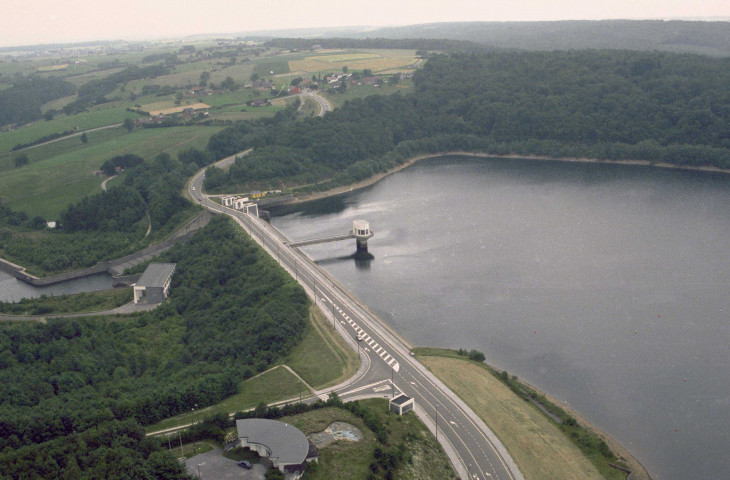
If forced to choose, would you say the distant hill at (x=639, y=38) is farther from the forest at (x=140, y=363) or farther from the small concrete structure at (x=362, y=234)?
the forest at (x=140, y=363)

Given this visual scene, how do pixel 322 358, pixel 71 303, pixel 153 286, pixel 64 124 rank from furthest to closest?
1. pixel 64 124
2. pixel 153 286
3. pixel 71 303
4. pixel 322 358

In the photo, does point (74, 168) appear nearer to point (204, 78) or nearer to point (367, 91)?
point (367, 91)

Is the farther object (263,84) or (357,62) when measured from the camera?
(357,62)

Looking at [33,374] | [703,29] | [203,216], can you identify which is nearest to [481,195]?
[203,216]

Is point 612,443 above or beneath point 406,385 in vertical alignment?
beneath

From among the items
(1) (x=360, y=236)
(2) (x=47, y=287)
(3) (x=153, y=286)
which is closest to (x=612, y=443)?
(1) (x=360, y=236)

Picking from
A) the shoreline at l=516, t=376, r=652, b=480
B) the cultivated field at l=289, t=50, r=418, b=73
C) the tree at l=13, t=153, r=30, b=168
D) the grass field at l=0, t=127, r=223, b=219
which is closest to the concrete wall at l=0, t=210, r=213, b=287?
the grass field at l=0, t=127, r=223, b=219

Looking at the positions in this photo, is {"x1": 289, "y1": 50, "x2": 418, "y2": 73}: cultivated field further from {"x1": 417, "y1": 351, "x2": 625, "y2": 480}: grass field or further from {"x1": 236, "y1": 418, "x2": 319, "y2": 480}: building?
{"x1": 236, "y1": 418, "x2": 319, "y2": 480}: building
